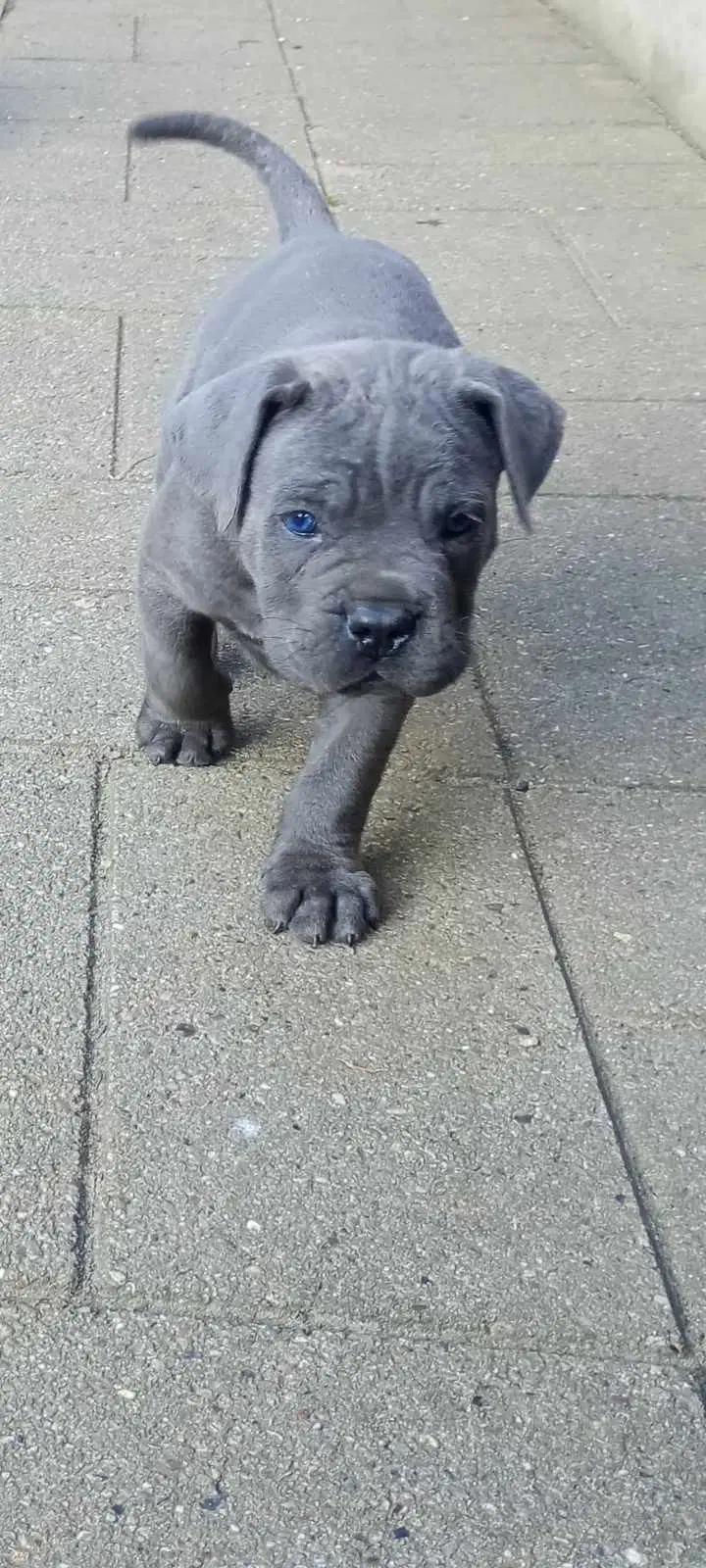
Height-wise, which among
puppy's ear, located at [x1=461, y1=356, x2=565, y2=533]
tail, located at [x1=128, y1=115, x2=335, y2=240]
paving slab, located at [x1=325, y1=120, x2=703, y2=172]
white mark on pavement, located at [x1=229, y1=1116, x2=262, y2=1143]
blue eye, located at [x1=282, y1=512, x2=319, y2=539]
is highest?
puppy's ear, located at [x1=461, y1=356, x2=565, y2=533]

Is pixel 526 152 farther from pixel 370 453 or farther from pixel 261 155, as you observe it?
pixel 370 453

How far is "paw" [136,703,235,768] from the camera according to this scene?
3811 mm

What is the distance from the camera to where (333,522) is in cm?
294

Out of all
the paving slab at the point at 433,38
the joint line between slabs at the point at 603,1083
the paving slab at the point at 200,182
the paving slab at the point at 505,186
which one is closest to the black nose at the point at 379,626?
the joint line between slabs at the point at 603,1083

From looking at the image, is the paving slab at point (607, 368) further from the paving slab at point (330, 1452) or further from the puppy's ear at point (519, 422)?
the paving slab at point (330, 1452)

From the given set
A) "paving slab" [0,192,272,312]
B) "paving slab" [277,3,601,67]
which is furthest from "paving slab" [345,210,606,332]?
"paving slab" [277,3,601,67]

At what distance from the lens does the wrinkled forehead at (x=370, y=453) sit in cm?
291

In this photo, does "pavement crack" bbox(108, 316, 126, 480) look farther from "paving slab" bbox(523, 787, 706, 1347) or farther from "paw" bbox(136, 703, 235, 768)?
"paving slab" bbox(523, 787, 706, 1347)

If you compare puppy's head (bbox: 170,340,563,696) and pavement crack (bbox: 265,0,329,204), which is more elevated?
puppy's head (bbox: 170,340,563,696)

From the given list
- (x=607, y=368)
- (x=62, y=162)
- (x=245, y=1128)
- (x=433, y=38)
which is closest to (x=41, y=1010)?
(x=245, y=1128)

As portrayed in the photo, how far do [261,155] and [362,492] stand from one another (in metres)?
2.15

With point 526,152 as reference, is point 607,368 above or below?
above

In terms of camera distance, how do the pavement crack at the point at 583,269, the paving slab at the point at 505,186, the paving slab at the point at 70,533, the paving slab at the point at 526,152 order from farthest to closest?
1. the paving slab at the point at 526,152
2. the paving slab at the point at 505,186
3. the pavement crack at the point at 583,269
4. the paving slab at the point at 70,533

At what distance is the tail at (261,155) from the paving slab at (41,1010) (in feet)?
5.78
